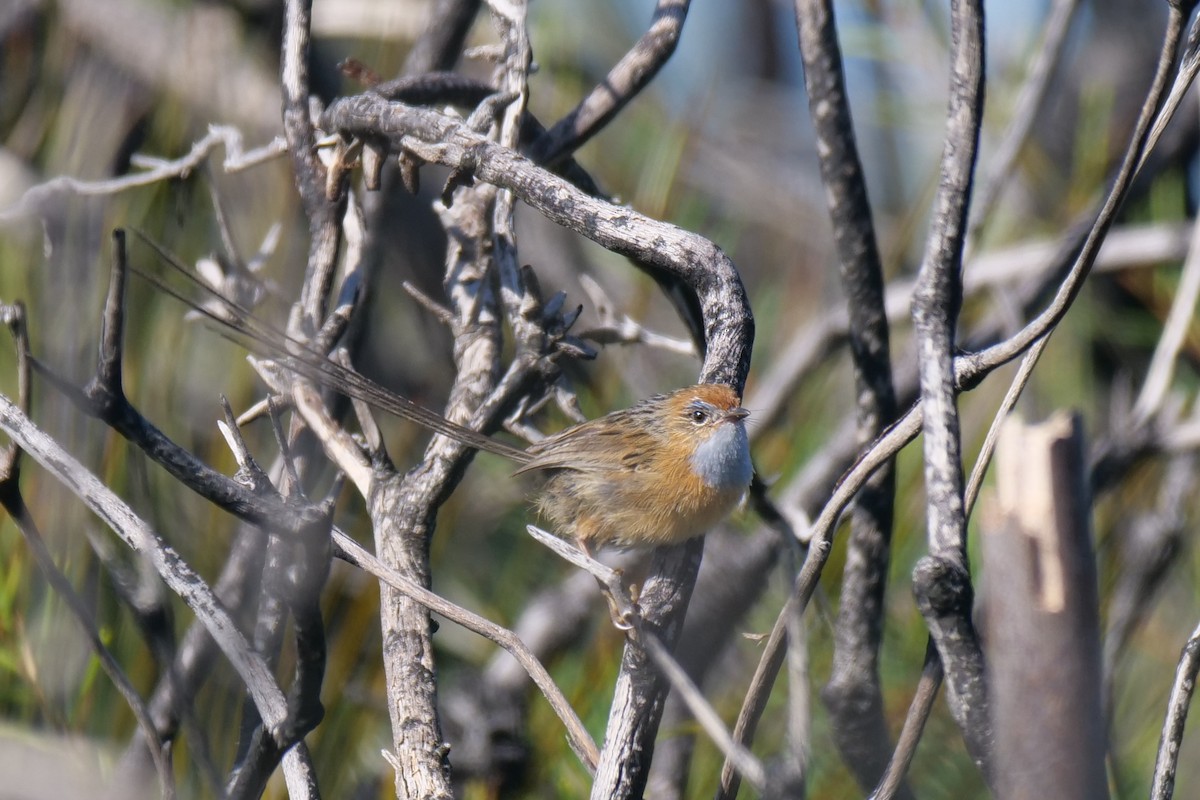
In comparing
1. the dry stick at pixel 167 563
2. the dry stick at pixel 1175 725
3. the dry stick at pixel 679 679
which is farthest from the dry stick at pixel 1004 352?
the dry stick at pixel 167 563

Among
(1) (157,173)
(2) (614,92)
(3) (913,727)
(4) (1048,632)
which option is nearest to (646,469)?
(2) (614,92)

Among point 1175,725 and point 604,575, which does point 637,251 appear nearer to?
point 604,575

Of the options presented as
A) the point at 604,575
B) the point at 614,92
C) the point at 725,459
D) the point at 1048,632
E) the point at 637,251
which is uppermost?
the point at 614,92

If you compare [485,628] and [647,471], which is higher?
[647,471]

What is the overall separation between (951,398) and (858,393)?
3.53 feet

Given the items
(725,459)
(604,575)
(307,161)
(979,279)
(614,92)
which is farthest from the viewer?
(979,279)

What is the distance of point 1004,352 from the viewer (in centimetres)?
153

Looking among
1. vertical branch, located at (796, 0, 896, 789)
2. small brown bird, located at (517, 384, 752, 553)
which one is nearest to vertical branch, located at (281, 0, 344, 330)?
small brown bird, located at (517, 384, 752, 553)

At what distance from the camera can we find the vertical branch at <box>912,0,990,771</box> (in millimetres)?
1332

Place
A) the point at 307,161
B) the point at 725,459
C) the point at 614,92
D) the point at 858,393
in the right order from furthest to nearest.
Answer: the point at 725,459
the point at 858,393
the point at 614,92
the point at 307,161

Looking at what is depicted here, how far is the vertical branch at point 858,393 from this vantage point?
229 centimetres

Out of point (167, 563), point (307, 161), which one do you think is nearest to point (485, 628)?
point (167, 563)

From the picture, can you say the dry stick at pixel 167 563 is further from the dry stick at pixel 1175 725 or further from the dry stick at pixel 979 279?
the dry stick at pixel 979 279

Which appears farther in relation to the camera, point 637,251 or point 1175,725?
point 637,251
